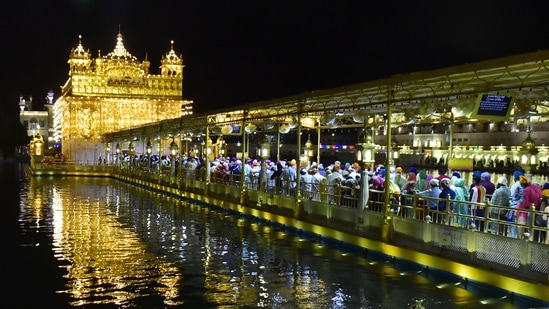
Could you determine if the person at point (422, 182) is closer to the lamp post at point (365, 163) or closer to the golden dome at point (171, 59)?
the lamp post at point (365, 163)

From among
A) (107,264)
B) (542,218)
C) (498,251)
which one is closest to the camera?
(498,251)

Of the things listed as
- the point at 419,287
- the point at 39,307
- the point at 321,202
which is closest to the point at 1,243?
the point at 39,307

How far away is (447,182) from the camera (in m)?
12.9

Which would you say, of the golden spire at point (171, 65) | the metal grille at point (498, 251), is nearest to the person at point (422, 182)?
the metal grille at point (498, 251)

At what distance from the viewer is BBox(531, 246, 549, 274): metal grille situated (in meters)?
9.08

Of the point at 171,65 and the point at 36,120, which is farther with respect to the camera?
the point at 36,120

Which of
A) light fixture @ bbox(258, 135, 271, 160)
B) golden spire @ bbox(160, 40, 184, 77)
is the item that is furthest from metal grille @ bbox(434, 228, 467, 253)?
golden spire @ bbox(160, 40, 184, 77)

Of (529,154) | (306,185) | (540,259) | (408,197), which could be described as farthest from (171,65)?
(540,259)

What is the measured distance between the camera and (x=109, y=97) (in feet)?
210

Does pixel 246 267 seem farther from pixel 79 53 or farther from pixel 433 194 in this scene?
pixel 79 53

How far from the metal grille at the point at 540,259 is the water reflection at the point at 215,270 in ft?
2.35

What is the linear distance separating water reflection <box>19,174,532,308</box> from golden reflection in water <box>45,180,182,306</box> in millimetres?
18

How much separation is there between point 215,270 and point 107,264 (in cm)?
235

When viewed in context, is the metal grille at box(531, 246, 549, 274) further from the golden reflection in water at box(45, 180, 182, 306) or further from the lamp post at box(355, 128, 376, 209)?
the golden reflection in water at box(45, 180, 182, 306)
